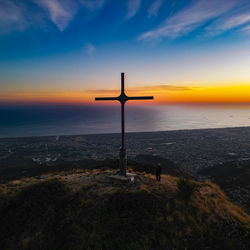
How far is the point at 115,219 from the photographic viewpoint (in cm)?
966

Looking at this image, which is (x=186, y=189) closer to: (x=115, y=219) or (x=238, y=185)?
(x=115, y=219)

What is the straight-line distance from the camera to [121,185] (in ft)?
42.0

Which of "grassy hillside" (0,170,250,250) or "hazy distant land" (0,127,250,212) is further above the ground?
"grassy hillside" (0,170,250,250)

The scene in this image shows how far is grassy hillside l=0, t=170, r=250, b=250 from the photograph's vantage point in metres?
8.62

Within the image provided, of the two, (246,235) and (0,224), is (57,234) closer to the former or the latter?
(0,224)

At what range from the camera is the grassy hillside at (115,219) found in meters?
8.62

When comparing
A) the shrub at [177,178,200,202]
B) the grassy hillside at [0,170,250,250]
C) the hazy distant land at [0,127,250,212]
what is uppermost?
the shrub at [177,178,200,202]

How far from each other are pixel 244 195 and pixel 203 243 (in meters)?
31.2

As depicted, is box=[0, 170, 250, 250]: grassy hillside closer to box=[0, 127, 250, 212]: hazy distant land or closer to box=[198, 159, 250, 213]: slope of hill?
box=[0, 127, 250, 212]: hazy distant land

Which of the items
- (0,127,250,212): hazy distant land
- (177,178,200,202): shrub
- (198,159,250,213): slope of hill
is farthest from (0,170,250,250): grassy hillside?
(198,159,250,213): slope of hill

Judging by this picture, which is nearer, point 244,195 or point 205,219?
point 205,219

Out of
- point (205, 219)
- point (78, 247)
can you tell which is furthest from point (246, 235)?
point (78, 247)

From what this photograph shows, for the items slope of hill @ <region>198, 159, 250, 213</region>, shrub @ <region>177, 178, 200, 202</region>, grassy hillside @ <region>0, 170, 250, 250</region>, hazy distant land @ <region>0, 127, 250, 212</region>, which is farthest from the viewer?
hazy distant land @ <region>0, 127, 250, 212</region>

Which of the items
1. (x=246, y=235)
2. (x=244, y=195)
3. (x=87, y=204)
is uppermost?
(x=87, y=204)
